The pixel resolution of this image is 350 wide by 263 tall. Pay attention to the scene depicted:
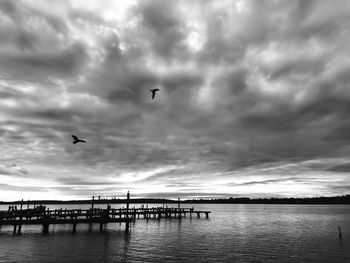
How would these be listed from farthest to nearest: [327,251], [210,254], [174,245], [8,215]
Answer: [8,215]
[174,245]
[327,251]
[210,254]

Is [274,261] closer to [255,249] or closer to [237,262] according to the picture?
[237,262]

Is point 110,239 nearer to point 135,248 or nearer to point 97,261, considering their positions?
point 135,248

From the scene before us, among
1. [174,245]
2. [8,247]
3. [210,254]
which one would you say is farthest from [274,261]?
[8,247]

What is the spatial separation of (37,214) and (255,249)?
32094 mm

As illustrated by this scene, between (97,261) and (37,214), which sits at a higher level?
(37,214)

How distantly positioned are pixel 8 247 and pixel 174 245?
58.7ft

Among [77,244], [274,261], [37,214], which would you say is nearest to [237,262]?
[274,261]

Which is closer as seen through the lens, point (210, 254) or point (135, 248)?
point (210, 254)

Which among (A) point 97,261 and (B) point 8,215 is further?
(B) point 8,215

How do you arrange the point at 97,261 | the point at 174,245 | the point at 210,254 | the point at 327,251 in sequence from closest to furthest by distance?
the point at 97,261, the point at 210,254, the point at 327,251, the point at 174,245

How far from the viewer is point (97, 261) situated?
24859 millimetres

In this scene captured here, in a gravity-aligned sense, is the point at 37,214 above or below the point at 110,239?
above

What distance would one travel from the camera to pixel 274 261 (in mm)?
25938

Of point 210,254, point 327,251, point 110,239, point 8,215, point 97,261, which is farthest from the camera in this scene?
point 8,215
